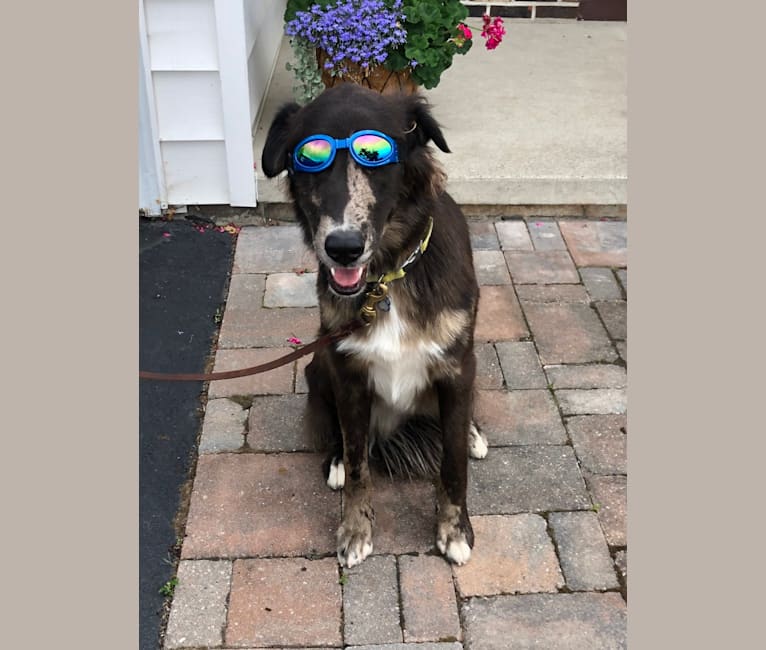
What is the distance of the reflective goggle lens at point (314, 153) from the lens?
6.38 feet

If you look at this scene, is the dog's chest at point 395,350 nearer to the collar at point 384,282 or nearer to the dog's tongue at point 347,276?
the collar at point 384,282

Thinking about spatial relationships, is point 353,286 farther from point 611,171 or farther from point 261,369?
point 611,171

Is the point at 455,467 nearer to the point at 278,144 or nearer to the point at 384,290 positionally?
the point at 384,290

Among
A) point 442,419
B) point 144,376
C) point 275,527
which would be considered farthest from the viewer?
point 275,527

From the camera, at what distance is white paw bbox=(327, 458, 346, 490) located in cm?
271

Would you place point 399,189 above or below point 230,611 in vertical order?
above

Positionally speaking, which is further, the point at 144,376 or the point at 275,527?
the point at 275,527

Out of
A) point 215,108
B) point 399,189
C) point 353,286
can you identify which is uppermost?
point 399,189

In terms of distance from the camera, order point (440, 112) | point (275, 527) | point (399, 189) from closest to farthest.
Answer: point (399, 189) → point (275, 527) → point (440, 112)

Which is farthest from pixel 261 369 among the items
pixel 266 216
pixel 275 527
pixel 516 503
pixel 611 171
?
pixel 611 171

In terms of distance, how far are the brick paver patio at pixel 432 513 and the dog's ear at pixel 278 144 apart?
117cm

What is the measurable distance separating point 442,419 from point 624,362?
129 centimetres

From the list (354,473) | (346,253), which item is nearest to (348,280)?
(346,253)

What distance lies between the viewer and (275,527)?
2594mm
